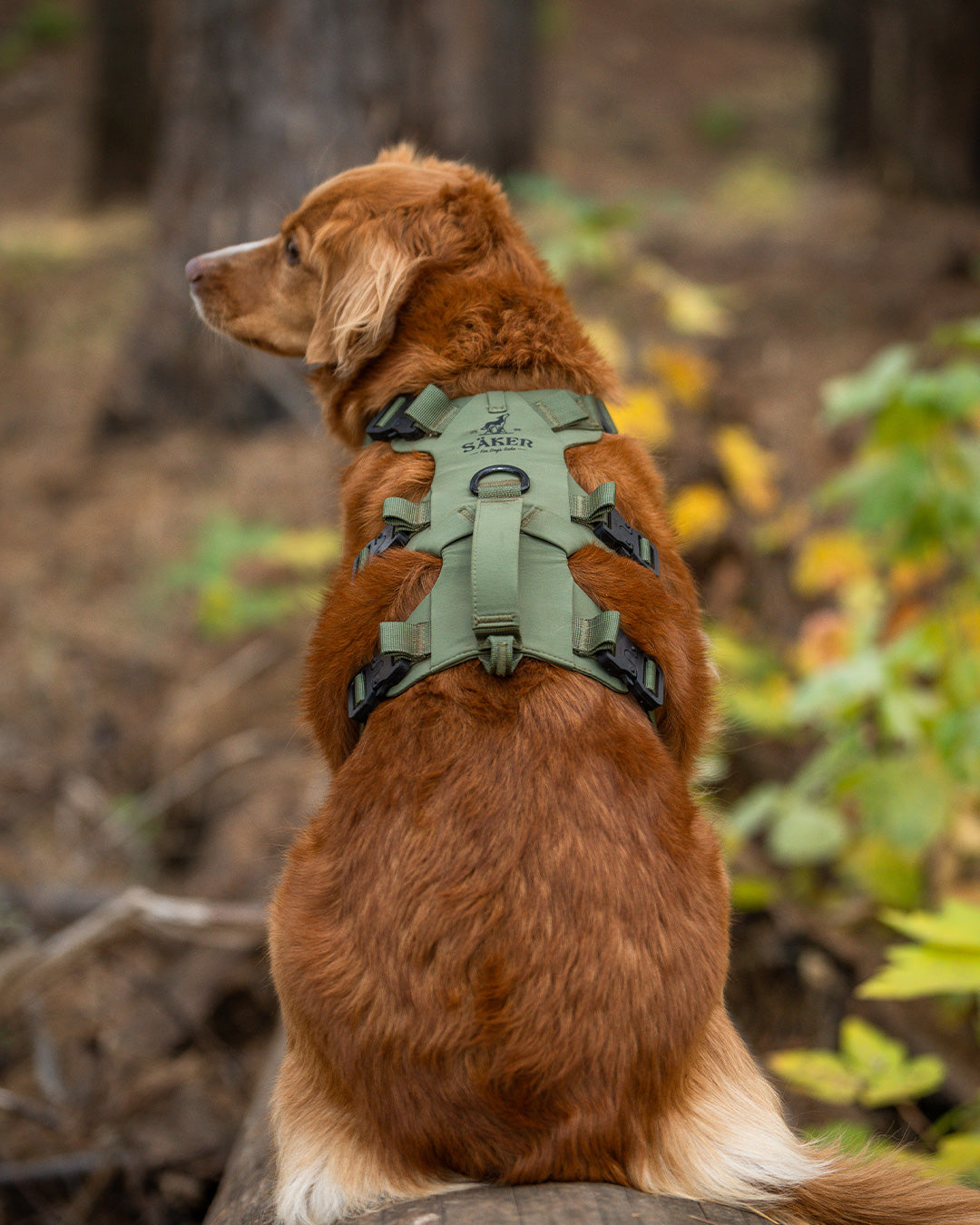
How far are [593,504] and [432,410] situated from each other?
0.41 m

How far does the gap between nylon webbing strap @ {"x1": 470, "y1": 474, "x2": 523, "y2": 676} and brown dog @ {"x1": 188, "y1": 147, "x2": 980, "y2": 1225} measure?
0.23 ft

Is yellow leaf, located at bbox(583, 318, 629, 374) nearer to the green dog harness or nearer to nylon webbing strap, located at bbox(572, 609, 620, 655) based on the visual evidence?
the green dog harness

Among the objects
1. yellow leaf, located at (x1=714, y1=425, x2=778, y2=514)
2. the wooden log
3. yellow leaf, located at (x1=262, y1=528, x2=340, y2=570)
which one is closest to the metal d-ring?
the wooden log

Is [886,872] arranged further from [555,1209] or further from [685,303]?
[685,303]

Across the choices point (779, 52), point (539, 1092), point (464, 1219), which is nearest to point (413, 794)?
point (539, 1092)

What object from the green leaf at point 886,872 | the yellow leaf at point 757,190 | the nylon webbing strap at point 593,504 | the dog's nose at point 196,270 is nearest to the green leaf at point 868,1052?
the green leaf at point 886,872

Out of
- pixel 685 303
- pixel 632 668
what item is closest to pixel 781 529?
pixel 685 303

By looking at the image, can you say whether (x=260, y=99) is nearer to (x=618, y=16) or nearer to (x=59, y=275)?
(x=59, y=275)

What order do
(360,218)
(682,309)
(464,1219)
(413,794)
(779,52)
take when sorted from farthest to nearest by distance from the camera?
(779,52)
(682,309)
(360,218)
(413,794)
(464,1219)

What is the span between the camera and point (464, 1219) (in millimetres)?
1606

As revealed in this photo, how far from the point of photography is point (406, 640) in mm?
1828

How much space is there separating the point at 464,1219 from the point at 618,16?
26896 millimetres

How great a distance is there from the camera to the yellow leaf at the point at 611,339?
16.3 feet

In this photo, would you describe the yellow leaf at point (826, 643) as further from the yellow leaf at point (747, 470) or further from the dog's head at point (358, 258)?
the dog's head at point (358, 258)
